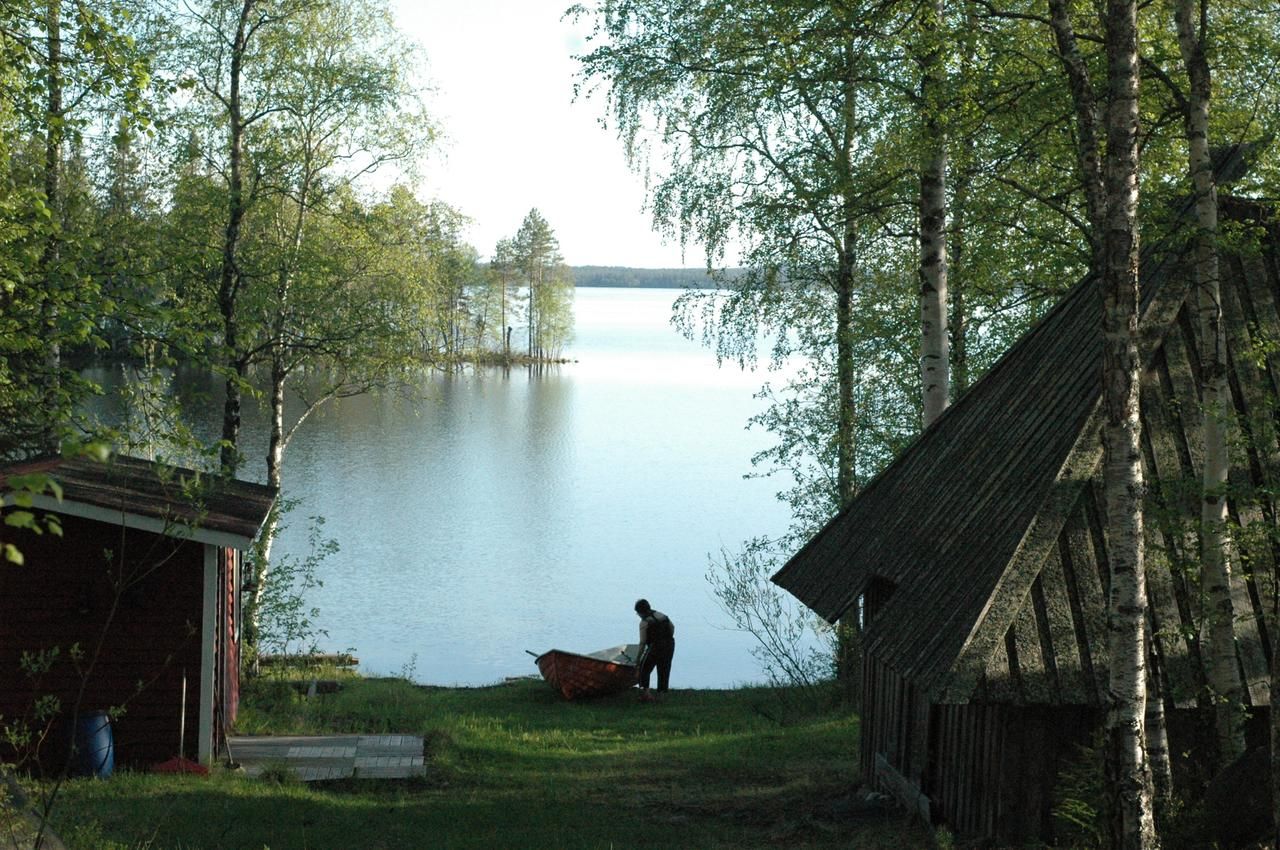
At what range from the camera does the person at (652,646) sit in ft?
65.3

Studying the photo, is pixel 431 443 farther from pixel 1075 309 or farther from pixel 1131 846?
pixel 1131 846

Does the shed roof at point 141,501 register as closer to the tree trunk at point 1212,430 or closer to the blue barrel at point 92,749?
the blue barrel at point 92,749

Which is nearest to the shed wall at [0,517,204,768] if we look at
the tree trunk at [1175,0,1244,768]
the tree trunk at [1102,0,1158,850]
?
the tree trunk at [1102,0,1158,850]

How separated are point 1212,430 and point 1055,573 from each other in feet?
4.67

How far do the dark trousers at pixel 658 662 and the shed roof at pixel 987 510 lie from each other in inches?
303

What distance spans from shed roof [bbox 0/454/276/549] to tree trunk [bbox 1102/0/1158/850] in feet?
23.5

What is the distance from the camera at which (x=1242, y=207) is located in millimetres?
10102

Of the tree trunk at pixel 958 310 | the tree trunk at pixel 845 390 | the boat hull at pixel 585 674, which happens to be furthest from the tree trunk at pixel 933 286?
the boat hull at pixel 585 674

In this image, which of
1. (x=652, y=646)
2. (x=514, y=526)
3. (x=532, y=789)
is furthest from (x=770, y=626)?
(x=514, y=526)

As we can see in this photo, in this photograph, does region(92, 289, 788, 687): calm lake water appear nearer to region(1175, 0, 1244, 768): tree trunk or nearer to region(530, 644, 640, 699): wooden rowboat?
region(530, 644, 640, 699): wooden rowboat

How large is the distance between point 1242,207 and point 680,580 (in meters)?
22.9

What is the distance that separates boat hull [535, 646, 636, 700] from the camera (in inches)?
779

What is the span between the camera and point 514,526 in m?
37.0

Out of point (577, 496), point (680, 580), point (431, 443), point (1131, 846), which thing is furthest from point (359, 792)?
point (431, 443)
